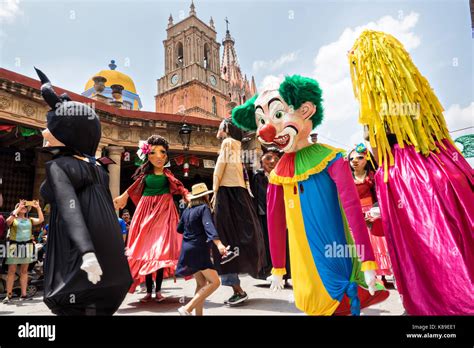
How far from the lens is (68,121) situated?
2.20 metres

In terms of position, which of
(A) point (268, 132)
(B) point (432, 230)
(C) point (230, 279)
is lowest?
(C) point (230, 279)

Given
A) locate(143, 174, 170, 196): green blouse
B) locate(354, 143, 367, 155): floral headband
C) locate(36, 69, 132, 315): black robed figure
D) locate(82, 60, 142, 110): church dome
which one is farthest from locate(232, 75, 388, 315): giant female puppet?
locate(82, 60, 142, 110): church dome

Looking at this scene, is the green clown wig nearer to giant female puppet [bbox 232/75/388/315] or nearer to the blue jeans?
giant female puppet [bbox 232/75/388/315]

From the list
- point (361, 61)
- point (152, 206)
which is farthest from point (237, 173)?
point (361, 61)

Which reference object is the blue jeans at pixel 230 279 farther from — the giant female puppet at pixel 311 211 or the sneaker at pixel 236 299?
the giant female puppet at pixel 311 211

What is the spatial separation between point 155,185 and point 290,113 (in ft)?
8.22

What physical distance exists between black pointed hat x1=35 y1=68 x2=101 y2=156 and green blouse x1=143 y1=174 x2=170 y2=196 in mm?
2150

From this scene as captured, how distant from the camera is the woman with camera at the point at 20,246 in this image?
5000 millimetres

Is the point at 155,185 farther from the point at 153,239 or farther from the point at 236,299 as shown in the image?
the point at 236,299

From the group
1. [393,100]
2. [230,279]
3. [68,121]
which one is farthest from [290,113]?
[230,279]

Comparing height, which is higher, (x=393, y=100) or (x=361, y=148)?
(x=361, y=148)

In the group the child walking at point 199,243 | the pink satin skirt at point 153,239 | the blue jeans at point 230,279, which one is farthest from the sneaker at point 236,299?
the pink satin skirt at point 153,239

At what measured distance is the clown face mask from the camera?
2.46 meters

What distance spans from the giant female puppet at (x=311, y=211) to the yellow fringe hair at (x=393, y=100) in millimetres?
295
